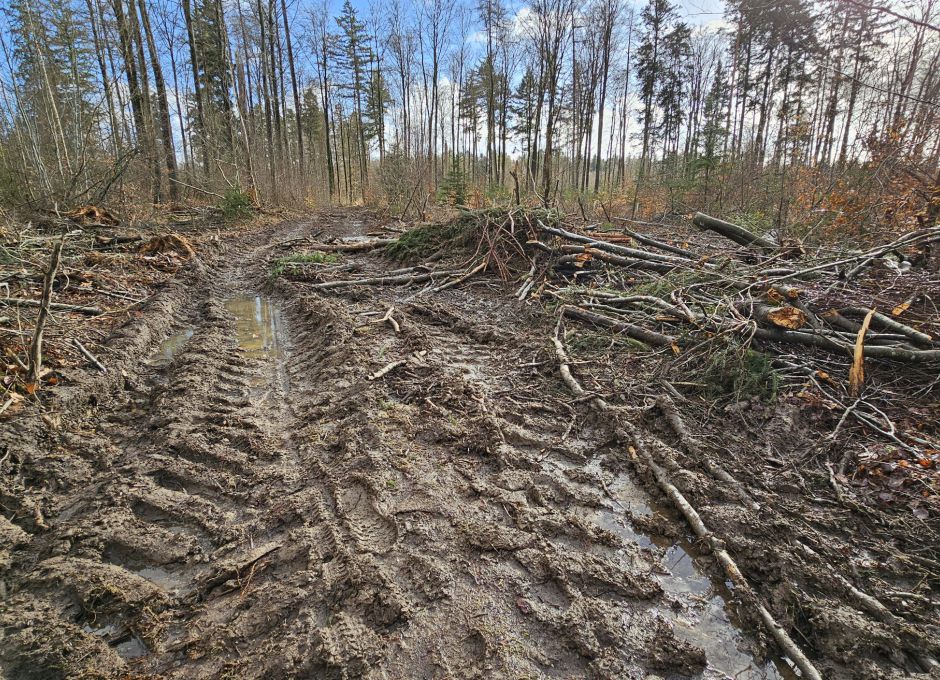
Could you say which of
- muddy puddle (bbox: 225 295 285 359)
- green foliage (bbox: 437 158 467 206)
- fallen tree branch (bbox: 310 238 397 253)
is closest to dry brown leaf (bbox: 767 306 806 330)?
muddy puddle (bbox: 225 295 285 359)

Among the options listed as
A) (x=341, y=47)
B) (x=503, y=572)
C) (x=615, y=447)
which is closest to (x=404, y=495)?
(x=503, y=572)

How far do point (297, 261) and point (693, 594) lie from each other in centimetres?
881

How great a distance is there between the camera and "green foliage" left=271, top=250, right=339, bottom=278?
8.21 meters

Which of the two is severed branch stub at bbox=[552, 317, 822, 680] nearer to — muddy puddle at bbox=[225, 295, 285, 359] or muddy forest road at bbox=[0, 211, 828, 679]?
muddy forest road at bbox=[0, 211, 828, 679]

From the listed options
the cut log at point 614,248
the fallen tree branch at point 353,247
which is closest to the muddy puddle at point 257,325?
the fallen tree branch at point 353,247

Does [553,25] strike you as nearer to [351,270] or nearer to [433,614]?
[351,270]

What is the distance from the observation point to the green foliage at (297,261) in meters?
8.21

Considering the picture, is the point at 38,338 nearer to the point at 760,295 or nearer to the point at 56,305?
the point at 56,305

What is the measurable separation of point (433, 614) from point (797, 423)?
2989mm

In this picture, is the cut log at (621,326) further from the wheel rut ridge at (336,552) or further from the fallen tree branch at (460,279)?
the fallen tree branch at (460,279)

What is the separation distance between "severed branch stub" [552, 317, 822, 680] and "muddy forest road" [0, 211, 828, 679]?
9cm

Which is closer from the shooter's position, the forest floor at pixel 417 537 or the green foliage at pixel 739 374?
the forest floor at pixel 417 537

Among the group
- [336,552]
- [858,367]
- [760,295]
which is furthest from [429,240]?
[336,552]

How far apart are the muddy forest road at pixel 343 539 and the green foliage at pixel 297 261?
4.17 metres
